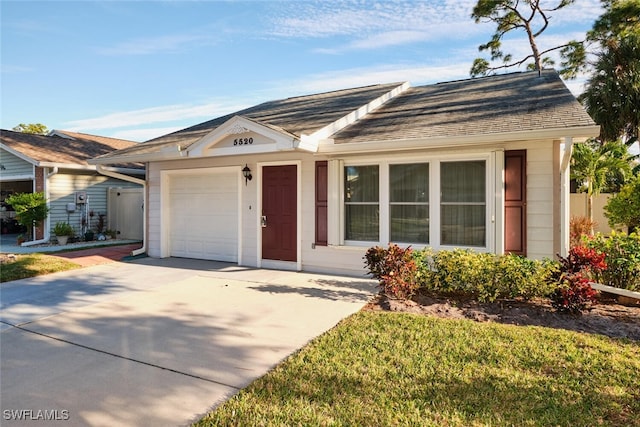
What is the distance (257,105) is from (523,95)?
8225mm

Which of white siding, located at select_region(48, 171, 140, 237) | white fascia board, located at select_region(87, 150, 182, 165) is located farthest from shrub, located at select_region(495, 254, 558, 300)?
white siding, located at select_region(48, 171, 140, 237)

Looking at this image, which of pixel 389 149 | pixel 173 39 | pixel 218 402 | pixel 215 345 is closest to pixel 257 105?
pixel 173 39

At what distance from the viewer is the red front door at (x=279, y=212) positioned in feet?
27.3

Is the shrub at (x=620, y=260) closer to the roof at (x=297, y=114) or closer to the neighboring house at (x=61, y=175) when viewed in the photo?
the roof at (x=297, y=114)

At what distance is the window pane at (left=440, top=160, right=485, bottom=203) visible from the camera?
21.8 ft

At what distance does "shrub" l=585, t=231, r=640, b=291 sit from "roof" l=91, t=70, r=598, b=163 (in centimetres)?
158

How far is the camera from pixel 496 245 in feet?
20.9

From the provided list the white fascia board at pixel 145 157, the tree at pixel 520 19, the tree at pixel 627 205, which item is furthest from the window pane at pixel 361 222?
the tree at pixel 520 19

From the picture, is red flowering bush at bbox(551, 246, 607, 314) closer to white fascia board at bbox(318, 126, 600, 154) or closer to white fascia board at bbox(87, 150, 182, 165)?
white fascia board at bbox(318, 126, 600, 154)

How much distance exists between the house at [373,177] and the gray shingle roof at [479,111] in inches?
1.4

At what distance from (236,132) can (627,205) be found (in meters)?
9.75

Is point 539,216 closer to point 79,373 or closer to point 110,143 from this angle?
point 79,373

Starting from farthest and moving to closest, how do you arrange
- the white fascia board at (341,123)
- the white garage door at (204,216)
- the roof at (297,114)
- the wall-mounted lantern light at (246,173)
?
1. the white garage door at (204,216)
2. the wall-mounted lantern light at (246,173)
3. the roof at (297,114)
4. the white fascia board at (341,123)

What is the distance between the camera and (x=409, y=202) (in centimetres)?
720
